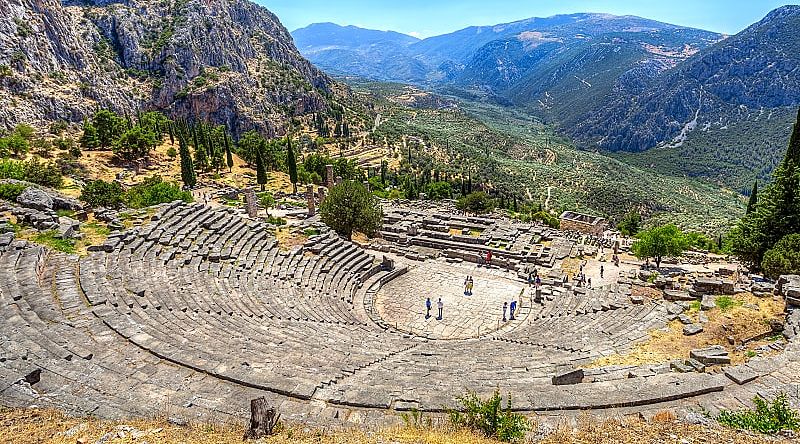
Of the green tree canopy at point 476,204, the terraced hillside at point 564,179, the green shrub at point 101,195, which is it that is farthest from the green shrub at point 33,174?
the terraced hillside at point 564,179

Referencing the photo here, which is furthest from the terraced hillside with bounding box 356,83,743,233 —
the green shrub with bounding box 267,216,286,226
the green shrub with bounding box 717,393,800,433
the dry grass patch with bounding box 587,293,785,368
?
the green shrub with bounding box 717,393,800,433

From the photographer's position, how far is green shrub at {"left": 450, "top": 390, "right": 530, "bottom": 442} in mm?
9023

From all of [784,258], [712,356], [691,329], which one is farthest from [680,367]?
[784,258]

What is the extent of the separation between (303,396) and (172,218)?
20774 millimetres

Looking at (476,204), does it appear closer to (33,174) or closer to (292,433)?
(33,174)

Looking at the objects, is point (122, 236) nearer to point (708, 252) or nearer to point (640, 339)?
point (640, 339)

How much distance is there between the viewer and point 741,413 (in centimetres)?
980

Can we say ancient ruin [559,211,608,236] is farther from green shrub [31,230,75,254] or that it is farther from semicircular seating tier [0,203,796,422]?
green shrub [31,230,75,254]

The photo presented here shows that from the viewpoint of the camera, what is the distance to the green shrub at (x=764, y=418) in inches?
357

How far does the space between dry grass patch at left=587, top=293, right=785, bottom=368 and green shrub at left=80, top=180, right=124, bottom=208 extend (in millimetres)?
28679

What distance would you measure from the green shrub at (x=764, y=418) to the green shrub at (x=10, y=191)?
3323 centimetres

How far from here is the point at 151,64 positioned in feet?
353

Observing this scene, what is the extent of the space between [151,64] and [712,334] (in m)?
123

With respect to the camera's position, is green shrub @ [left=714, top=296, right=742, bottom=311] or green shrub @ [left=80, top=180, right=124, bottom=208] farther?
green shrub @ [left=80, top=180, right=124, bottom=208]
